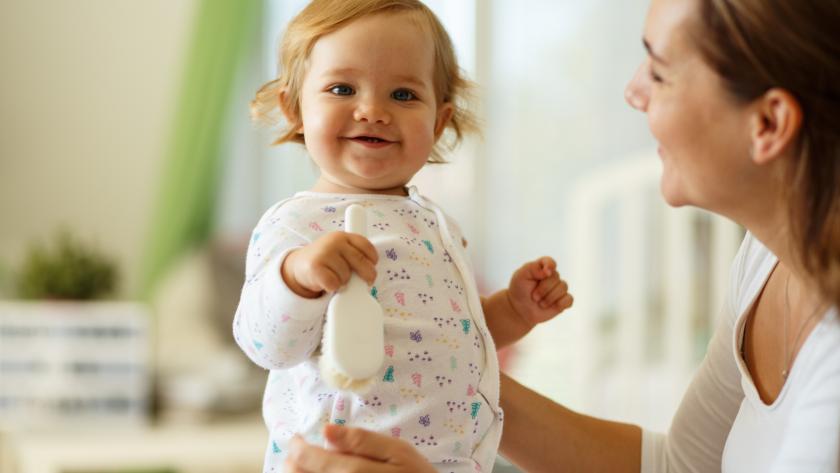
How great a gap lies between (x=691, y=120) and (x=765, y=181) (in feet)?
0.29

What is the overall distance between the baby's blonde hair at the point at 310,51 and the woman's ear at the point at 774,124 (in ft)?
1.14

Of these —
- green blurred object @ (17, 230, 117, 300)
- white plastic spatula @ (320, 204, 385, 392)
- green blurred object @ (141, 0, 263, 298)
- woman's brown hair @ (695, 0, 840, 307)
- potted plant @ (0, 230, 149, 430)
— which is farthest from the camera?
green blurred object @ (141, 0, 263, 298)

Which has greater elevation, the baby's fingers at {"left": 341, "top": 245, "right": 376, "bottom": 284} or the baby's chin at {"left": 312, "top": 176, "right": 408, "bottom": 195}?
the baby's chin at {"left": 312, "top": 176, "right": 408, "bottom": 195}

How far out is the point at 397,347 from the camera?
1003 millimetres

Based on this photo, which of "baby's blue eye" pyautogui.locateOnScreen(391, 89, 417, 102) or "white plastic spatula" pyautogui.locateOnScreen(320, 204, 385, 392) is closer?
"white plastic spatula" pyautogui.locateOnScreen(320, 204, 385, 392)

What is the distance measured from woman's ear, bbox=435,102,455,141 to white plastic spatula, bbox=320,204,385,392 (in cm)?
37

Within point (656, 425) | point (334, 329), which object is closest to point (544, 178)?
point (656, 425)

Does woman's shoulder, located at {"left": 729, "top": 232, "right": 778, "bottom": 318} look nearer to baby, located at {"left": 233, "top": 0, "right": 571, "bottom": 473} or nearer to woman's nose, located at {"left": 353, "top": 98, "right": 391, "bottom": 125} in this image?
baby, located at {"left": 233, "top": 0, "right": 571, "bottom": 473}

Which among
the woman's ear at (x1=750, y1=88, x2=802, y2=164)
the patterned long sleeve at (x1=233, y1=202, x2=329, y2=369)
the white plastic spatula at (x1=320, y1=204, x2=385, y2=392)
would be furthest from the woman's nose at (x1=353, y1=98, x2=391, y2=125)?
the woman's ear at (x1=750, y1=88, x2=802, y2=164)

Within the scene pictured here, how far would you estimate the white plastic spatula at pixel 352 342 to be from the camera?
2.69 feet

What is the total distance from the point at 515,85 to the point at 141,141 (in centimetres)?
139

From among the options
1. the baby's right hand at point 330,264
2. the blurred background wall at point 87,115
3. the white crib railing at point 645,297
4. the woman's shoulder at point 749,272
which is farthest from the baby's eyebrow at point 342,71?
the blurred background wall at point 87,115

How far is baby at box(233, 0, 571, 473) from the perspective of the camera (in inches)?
39.1

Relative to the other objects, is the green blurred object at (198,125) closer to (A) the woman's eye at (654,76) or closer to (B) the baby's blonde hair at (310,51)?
(B) the baby's blonde hair at (310,51)
